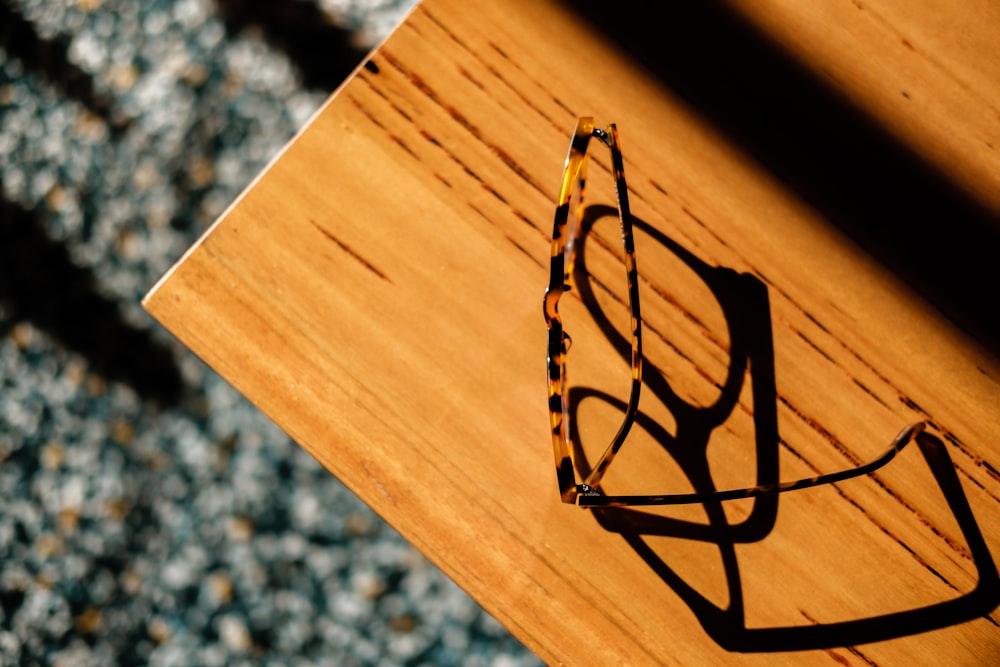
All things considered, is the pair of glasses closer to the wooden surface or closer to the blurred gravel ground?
the wooden surface

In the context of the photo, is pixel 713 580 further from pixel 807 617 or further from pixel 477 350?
pixel 477 350

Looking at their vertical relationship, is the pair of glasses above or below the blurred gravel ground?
above

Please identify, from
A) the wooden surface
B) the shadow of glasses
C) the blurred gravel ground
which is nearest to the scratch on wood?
the wooden surface

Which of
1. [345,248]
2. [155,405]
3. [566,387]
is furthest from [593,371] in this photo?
[155,405]

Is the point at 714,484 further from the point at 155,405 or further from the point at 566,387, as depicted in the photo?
the point at 155,405

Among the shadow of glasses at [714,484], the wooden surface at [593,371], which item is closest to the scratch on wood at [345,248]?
the wooden surface at [593,371]

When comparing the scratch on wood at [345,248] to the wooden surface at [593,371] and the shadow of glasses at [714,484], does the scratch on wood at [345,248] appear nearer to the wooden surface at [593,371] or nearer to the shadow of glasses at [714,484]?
the wooden surface at [593,371]
